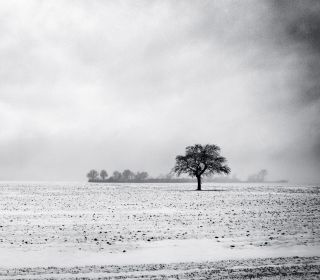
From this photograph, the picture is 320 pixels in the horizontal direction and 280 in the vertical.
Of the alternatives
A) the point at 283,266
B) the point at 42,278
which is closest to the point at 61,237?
the point at 42,278

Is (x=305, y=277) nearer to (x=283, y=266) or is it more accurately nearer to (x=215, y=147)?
(x=283, y=266)

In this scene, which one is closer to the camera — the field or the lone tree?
the field

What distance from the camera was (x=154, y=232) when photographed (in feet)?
64.2

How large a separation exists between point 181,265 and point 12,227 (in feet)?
43.6

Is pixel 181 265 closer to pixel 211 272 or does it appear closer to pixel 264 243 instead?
pixel 211 272

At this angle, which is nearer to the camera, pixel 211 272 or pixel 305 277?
pixel 305 277

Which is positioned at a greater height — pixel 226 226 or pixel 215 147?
pixel 215 147

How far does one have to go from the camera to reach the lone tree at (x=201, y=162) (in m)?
98.5

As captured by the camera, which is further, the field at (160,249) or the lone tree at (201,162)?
the lone tree at (201,162)

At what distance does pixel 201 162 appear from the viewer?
326ft

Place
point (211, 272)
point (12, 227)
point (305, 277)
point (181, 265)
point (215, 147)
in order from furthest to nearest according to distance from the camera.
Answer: point (215, 147), point (12, 227), point (181, 265), point (211, 272), point (305, 277)

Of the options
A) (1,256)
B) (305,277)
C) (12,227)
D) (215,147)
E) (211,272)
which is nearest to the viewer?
(305,277)

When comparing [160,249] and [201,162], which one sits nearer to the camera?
[160,249]

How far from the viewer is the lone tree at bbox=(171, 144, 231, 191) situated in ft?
323
